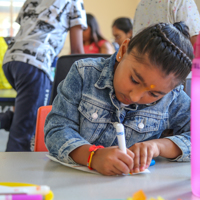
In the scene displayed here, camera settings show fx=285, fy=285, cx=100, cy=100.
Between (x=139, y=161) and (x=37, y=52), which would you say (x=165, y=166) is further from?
(x=37, y=52)

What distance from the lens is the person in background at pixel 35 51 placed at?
1382mm

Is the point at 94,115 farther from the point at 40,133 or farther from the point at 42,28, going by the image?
the point at 42,28

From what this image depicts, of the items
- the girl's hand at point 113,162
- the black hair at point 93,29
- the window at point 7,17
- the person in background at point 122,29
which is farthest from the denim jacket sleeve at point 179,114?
the window at point 7,17

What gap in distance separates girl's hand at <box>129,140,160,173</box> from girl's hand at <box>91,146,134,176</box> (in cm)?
2

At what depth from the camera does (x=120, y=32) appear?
273 centimetres

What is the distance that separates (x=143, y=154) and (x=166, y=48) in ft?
0.80

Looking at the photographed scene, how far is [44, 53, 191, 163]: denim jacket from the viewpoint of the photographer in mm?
707

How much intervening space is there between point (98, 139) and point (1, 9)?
4806mm

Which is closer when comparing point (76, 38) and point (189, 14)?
point (189, 14)

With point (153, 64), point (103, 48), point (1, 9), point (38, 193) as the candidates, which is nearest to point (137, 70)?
point (153, 64)

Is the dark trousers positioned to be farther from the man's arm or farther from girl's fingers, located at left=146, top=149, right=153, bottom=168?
girl's fingers, located at left=146, top=149, right=153, bottom=168

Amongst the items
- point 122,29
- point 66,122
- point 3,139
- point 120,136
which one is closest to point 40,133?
point 66,122

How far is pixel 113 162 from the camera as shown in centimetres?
56

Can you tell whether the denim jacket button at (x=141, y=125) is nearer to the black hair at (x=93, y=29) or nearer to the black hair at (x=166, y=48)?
the black hair at (x=166, y=48)
